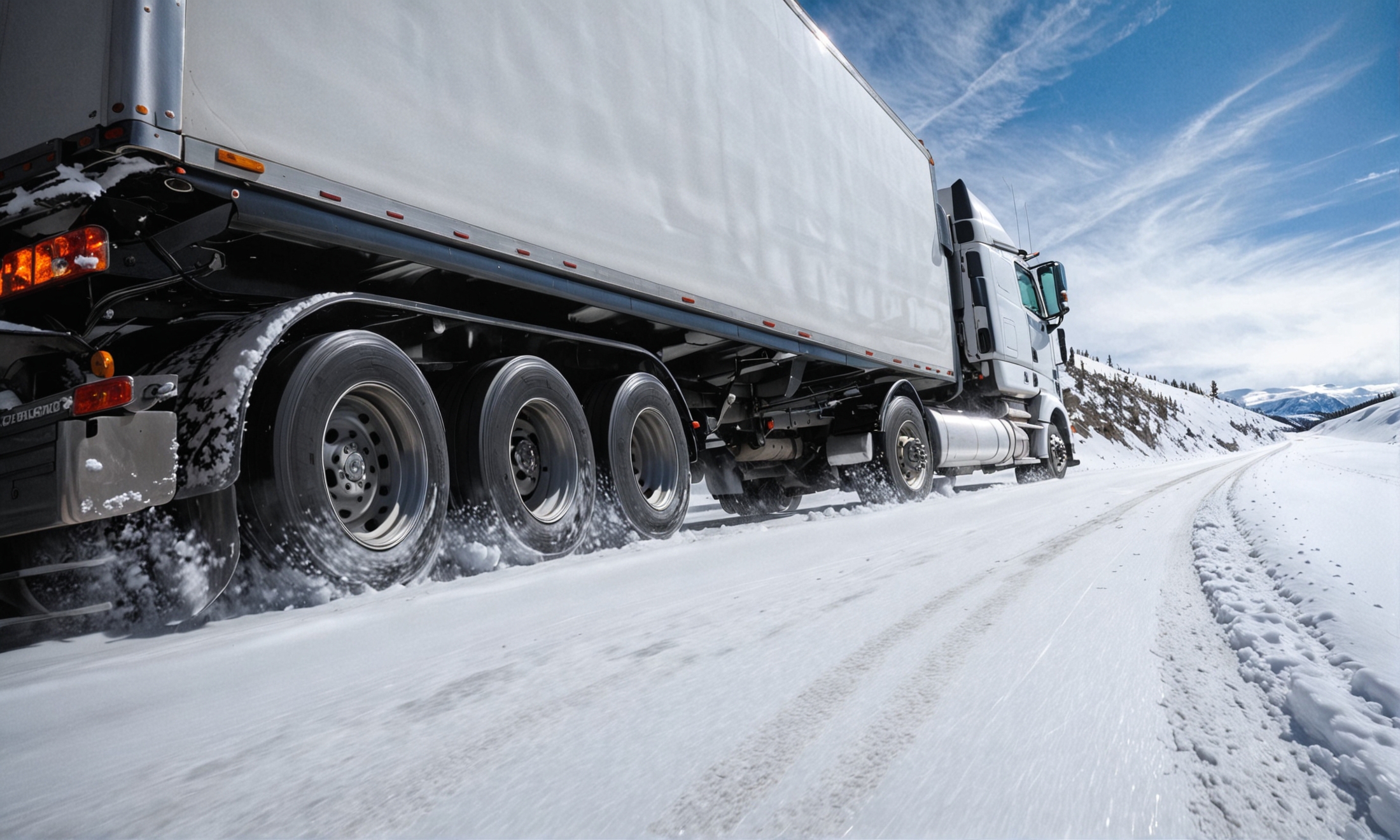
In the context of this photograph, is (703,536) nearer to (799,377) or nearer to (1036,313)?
(799,377)

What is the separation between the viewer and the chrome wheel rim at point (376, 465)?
293 cm

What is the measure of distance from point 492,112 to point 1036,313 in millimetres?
10284

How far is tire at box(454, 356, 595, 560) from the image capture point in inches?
137

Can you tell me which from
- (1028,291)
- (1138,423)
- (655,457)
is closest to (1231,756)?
(655,457)

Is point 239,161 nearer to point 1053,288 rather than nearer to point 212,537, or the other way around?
point 212,537

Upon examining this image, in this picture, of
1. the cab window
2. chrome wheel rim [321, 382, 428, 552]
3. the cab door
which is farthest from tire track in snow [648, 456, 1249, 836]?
the cab window

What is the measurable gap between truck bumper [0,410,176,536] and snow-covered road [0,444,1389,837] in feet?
1.37

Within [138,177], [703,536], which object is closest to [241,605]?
[138,177]

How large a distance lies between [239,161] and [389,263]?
893 mm

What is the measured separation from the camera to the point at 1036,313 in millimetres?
11414

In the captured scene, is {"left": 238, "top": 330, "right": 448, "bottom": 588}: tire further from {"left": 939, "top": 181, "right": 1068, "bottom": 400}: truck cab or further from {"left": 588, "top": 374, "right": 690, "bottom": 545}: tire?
{"left": 939, "top": 181, "right": 1068, "bottom": 400}: truck cab

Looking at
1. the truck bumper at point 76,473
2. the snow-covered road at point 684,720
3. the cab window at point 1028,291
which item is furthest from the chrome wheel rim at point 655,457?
the cab window at point 1028,291

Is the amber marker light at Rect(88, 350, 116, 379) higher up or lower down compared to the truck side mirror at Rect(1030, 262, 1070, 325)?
lower down

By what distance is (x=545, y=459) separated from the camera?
4.02 m
